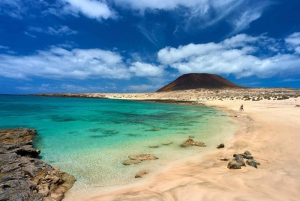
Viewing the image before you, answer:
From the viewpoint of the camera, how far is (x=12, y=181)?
4.91m

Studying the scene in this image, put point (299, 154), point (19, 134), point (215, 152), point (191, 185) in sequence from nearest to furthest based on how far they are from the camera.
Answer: point (191, 185) → point (299, 154) → point (215, 152) → point (19, 134)

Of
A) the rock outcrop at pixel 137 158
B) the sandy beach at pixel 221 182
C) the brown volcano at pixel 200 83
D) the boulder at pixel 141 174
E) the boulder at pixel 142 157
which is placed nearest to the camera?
the sandy beach at pixel 221 182

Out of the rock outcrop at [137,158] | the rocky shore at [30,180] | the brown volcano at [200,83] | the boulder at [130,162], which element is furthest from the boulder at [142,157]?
the brown volcano at [200,83]

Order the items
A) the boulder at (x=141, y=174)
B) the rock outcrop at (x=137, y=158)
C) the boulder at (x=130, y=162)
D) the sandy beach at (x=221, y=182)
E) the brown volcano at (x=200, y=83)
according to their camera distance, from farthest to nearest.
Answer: the brown volcano at (x=200, y=83), the rock outcrop at (x=137, y=158), the boulder at (x=130, y=162), the boulder at (x=141, y=174), the sandy beach at (x=221, y=182)

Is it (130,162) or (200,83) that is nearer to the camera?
(130,162)

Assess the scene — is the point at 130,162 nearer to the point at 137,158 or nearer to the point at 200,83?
the point at 137,158

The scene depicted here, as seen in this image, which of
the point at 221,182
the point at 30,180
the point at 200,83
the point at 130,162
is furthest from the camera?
the point at 200,83

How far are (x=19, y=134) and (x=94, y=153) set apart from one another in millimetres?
6283

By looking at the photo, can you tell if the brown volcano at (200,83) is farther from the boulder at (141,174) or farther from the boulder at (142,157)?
the boulder at (141,174)

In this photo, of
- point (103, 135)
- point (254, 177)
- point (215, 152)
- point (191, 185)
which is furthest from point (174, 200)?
point (103, 135)

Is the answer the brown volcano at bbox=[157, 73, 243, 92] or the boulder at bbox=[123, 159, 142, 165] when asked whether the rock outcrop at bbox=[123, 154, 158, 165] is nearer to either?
the boulder at bbox=[123, 159, 142, 165]

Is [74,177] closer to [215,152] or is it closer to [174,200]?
[174,200]

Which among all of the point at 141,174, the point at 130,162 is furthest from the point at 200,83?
the point at 141,174

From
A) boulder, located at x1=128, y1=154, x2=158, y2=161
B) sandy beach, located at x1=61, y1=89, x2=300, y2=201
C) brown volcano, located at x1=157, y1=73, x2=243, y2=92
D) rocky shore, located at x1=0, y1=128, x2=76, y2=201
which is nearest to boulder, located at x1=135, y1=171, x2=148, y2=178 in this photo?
sandy beach, located at x1=61, y1=89, x2=300, y2=201
